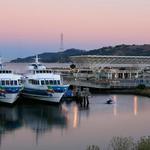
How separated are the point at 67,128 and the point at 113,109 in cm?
1272

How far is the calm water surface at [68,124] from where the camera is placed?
32.2 m

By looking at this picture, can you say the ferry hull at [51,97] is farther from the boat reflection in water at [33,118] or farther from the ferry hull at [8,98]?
the ferry hull at [8,98]

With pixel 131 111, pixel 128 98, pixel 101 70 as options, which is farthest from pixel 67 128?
pixel 101 70

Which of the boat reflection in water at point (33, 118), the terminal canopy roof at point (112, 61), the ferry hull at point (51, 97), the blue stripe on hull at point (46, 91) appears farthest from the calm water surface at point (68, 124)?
the terminal canopy roof at point (112, 61)

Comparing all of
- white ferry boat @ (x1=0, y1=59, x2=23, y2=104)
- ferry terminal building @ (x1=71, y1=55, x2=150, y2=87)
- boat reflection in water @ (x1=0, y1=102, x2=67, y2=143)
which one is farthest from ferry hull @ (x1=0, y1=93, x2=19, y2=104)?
ferry terminal building @ (x1=71, y1=55, x2=150, y2=87)

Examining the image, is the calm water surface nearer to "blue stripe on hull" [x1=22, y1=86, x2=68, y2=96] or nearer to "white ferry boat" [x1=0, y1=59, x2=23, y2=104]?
"white ferry boat" [x1=0, y1=59, x2=23, y2=104]

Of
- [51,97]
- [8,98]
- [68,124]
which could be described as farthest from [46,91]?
[68,124]

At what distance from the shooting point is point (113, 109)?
164 feet

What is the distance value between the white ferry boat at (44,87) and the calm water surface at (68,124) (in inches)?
46.5

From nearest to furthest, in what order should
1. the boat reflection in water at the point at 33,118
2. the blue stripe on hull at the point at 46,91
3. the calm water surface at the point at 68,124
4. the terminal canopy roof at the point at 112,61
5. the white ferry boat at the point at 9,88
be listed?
1. the calm water surface at the point at 68,124
2. the boat reflection in water at the point at 33,118
3. the white ferry boat at the point at 9,88
4. the blue stripe on hull at the point at 46,91
5. the terminal canopy roof at the point at 112,61

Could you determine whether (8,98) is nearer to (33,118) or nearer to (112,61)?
(33,118)

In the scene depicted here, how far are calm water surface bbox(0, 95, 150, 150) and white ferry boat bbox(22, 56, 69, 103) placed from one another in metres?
1.18

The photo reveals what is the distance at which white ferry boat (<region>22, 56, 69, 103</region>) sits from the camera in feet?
173

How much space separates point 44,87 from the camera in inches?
2119
